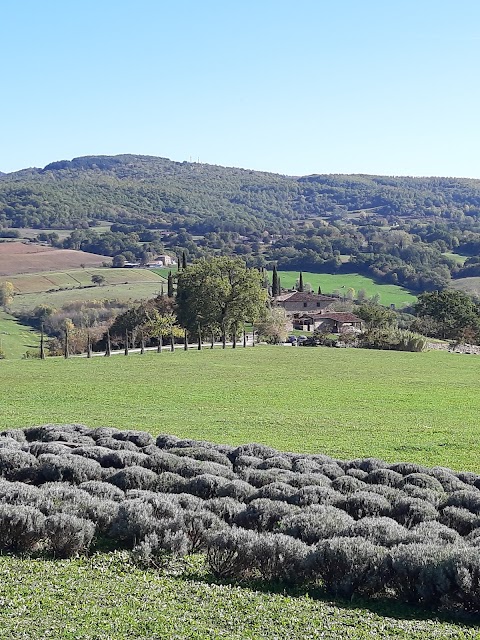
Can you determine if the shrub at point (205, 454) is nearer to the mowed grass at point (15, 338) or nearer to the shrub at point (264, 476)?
the shrub at point (264, 476)

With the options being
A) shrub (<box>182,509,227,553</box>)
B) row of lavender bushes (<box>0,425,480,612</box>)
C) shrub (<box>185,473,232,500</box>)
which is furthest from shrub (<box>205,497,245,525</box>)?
shrub (<box>185,473,232,500</box>)

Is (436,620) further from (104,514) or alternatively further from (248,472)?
(248,472)

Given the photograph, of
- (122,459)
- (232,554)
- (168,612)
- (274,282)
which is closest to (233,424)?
(122,459)

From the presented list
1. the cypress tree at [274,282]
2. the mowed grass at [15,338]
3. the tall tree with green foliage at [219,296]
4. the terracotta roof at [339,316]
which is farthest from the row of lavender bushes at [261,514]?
the cypress tree at [274,282]

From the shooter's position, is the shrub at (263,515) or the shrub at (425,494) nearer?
the shrub at (263,515)

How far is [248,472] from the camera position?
1426 cm

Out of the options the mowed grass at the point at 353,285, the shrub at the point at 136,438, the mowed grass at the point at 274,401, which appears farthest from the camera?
the mowed grass at the point at 353,285

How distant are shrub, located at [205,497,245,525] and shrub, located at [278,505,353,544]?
87 cm


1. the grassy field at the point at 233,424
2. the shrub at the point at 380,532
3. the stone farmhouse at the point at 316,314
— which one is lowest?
the stone farmhouse at the point at 316,314

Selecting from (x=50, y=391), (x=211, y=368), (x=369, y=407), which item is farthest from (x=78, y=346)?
(x=369, y=407)

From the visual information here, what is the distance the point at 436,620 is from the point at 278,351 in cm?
5557

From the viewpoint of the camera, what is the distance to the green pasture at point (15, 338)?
8881 cm

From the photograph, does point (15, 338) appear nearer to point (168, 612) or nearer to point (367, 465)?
point (367, 465)

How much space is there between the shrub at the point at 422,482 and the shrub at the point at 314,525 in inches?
139
